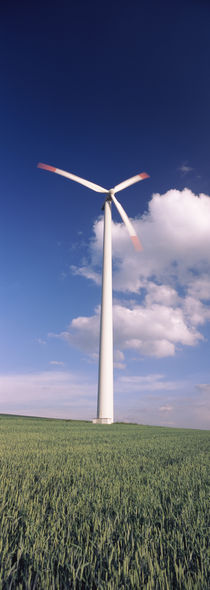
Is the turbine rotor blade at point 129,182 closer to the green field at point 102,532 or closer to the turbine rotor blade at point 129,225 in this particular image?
the turbine rotor blade at point 129,225

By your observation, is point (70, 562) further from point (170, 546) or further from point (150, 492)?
point (150, 492)

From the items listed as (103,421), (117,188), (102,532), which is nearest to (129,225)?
(117,188)

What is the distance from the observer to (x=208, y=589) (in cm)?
194

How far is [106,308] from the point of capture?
109 ft

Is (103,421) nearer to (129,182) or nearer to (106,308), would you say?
(106,308)

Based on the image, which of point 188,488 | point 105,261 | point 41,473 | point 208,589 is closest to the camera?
point 208,589

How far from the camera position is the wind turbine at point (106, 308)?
103 ft

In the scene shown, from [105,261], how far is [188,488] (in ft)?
102

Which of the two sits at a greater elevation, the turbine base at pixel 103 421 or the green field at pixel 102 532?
the green field at pixel 102 532

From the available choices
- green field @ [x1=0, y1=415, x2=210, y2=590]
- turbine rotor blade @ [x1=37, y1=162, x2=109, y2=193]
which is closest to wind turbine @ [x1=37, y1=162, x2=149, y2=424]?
Result: turbine rotor blade @ [x1=37, y1=162, x2=109, y2=193]

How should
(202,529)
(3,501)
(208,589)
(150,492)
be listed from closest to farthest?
(208,589) → (202,529) → (3,501) → (150,492)

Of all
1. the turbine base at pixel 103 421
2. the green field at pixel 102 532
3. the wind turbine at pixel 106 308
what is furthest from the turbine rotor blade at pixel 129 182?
the green field at pixel 102 532

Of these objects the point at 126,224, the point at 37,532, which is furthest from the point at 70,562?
the point at 126,224

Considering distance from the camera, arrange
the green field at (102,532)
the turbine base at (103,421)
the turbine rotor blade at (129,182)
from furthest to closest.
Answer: the turbine rotor blade at (129,182) < the turbine base at (103,421) < the green field at (102,532)
